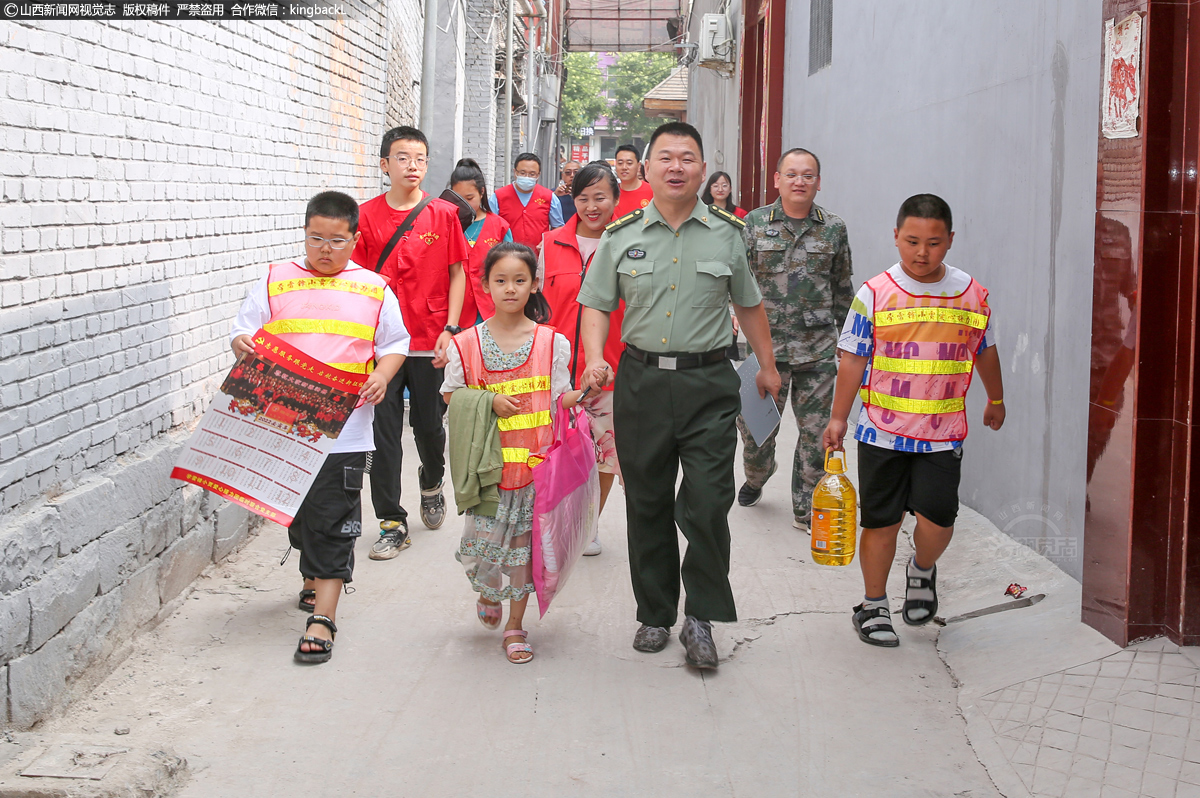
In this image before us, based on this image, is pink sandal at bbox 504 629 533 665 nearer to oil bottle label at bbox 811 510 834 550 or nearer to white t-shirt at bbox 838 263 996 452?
oil bottle label at bbox 811 510 834 550

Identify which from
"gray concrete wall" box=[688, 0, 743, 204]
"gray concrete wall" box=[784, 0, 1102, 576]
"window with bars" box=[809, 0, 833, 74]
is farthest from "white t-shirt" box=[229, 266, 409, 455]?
"gray concrete wall" box=[688, 0, 743, 204]

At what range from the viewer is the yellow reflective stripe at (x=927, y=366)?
4.54 metres

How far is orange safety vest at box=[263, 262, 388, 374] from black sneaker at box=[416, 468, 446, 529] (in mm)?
1816

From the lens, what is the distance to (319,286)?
15.3ft

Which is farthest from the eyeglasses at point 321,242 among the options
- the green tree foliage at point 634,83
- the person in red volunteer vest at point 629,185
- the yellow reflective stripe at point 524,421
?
the green tree foliage at point 634,83

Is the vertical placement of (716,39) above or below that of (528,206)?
above

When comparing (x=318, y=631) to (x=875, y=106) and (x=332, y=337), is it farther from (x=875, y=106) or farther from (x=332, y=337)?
(x=875, y=106)

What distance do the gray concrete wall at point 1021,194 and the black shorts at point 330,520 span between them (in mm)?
3097

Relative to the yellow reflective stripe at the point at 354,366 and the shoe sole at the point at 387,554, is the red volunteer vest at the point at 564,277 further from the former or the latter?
the yellow reflective stripe at the point at 354,366

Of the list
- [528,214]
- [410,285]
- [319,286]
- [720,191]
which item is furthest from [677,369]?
[720,191]

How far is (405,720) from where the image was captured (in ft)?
12.9

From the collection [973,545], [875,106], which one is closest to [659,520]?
[973,545]

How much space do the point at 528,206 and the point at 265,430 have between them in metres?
6.01

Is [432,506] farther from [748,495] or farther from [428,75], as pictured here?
[428,75]
